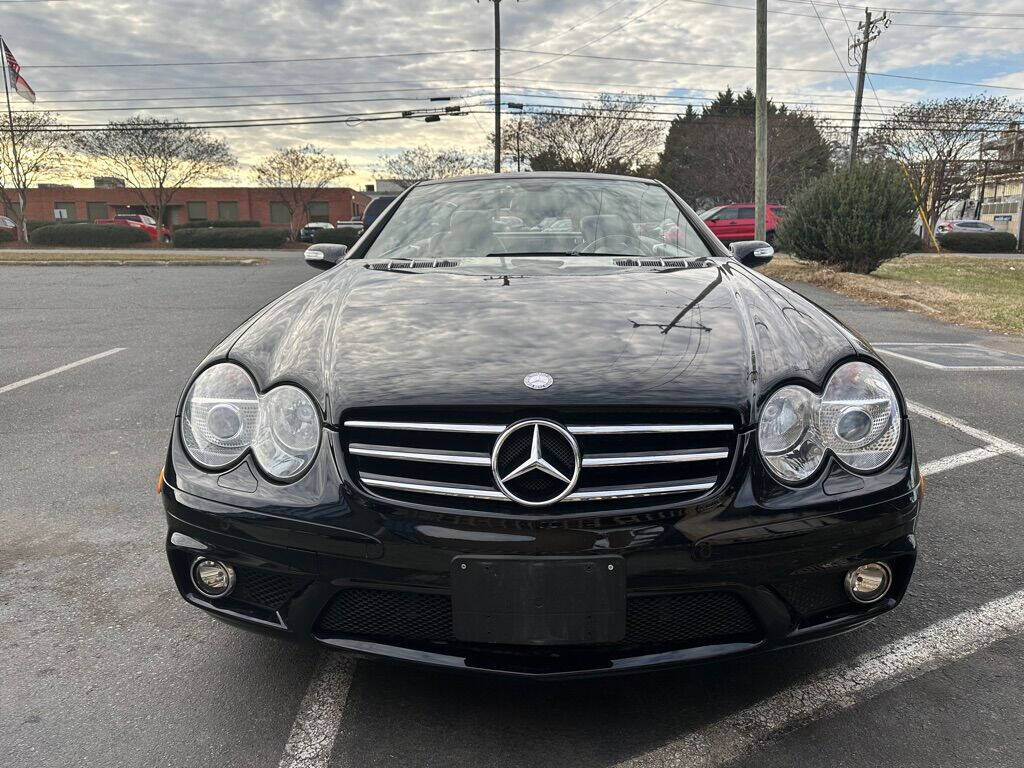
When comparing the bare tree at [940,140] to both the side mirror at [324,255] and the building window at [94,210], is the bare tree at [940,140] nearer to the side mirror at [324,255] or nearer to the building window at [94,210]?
the side mirror at [324,255]

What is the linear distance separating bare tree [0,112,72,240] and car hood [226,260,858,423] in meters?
41.3

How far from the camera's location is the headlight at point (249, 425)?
180 centimetres

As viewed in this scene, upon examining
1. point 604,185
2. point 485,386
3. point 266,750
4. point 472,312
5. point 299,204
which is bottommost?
point 266,750

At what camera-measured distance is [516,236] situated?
3.14m

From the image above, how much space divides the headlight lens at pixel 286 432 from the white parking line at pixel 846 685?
3.34ft

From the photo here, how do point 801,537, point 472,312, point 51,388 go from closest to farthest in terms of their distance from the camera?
point 801,537 → point 472,312 → point 51,388

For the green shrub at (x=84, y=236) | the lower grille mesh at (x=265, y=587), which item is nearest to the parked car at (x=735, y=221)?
the lower grille mesh at (x=265, y=587)

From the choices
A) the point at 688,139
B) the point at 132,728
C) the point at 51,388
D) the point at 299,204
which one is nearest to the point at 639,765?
the point at 132,728

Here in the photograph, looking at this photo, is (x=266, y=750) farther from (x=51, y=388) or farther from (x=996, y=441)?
(x=51, y=388)

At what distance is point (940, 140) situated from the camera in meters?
34.8

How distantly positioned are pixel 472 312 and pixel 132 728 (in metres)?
1.36

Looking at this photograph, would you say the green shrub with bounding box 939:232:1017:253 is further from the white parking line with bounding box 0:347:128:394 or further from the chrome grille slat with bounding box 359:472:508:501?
the chrome grille slat with bounding box 359:472:508:501

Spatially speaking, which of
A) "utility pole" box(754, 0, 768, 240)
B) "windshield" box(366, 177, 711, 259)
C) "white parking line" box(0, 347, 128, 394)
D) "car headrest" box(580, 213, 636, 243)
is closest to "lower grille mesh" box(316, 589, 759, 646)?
"windshield" box(366, 177, 711, 259)

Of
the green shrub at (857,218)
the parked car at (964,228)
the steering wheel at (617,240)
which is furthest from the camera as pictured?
the parked car at (964,228)
